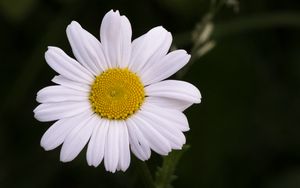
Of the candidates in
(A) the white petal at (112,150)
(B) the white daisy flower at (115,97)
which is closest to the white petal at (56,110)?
(B) the white daisy flower at (115,97)

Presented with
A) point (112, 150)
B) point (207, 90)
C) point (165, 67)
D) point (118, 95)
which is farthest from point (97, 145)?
point (207, 90)

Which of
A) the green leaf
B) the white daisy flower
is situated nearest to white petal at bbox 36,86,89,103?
the white daisy flower

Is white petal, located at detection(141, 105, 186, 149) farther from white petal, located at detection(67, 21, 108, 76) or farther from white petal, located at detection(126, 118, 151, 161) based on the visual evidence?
white petal, located at detection(67, 21, 108, 76)

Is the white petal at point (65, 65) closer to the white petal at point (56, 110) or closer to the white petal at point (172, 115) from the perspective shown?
the white petal at point (56, 110)

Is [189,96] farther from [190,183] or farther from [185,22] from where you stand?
[185,22]

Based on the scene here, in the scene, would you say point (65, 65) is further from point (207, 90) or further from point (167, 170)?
point (207, 90)

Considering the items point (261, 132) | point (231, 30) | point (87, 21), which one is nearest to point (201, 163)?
point (261, 132)

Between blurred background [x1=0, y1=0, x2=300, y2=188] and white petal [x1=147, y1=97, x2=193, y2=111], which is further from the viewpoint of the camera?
blurred background [x1=0, y1=0, x2=300, y2=188]
